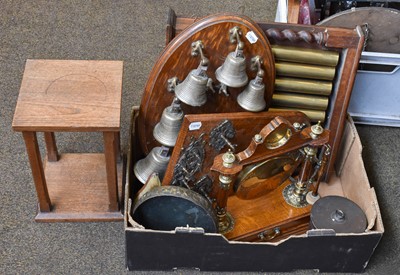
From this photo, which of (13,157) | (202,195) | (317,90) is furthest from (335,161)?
(13,157)

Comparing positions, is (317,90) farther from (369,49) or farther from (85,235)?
(85,235)

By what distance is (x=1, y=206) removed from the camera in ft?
7.08

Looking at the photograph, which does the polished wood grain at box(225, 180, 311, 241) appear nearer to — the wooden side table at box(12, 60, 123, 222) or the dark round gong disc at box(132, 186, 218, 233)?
the dark round gong disc at box(132, 186, 218, 233)

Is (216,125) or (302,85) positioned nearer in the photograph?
(216,125)

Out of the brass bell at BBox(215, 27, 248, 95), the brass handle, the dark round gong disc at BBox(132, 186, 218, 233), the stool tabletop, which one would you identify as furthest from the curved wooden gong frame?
the brass handle

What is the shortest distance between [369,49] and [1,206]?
140cm

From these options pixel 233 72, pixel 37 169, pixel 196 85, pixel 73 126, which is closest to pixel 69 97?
pixel 73 126

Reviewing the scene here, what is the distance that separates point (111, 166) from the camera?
1.96 metres

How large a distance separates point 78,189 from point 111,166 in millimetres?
271

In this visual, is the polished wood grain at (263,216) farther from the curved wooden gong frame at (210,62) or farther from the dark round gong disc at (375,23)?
the dark round gong disc at (375,23)

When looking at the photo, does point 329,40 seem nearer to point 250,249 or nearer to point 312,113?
point 312,113

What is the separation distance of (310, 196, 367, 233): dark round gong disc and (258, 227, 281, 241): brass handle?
141mm

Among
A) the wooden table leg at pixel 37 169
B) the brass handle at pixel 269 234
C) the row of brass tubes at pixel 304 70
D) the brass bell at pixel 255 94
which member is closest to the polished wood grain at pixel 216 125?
the brass bell at pixel 255 94

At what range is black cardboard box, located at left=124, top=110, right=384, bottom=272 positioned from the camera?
1841 mm
